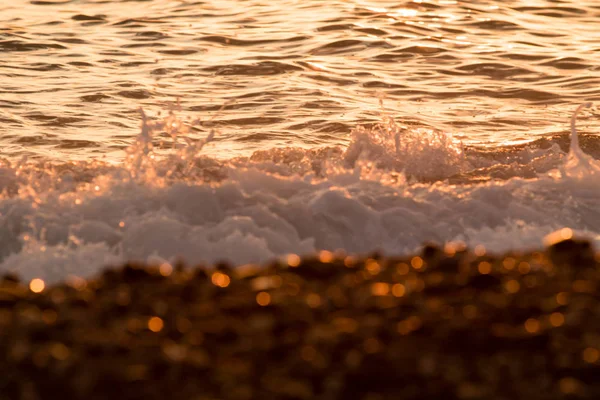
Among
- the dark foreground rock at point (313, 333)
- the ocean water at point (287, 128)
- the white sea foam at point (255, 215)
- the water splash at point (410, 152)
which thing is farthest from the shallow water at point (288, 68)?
the dark foreground rock at point (313, 333)

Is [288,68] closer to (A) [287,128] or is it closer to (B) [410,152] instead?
(A) [287,128]

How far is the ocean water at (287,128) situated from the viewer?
6539 mm

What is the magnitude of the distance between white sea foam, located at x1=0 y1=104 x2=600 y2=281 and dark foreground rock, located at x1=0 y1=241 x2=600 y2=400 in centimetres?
155

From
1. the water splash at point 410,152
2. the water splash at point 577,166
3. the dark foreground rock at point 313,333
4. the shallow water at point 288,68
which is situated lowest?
the shallow water at point 288,68

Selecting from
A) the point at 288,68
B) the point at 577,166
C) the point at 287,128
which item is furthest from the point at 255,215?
the point at 288,68

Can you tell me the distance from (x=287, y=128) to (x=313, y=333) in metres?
7.27

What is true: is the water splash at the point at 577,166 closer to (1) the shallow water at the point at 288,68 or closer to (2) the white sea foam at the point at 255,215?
(2) the white sea foam at the point at 255,215

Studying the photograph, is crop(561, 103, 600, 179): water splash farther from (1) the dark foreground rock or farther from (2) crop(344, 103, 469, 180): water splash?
(1) the dark foreground rock

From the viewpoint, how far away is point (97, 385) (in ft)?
11.1

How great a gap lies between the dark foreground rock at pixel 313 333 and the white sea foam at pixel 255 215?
5.08 feet

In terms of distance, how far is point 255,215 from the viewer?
6625 millimetres

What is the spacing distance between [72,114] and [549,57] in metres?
6.55

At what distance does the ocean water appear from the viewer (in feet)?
21.5

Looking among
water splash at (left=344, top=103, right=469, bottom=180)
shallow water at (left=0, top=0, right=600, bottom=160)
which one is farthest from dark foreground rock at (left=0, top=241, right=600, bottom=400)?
shallow water at (left=0, top=0, right=600, bottom=160)
